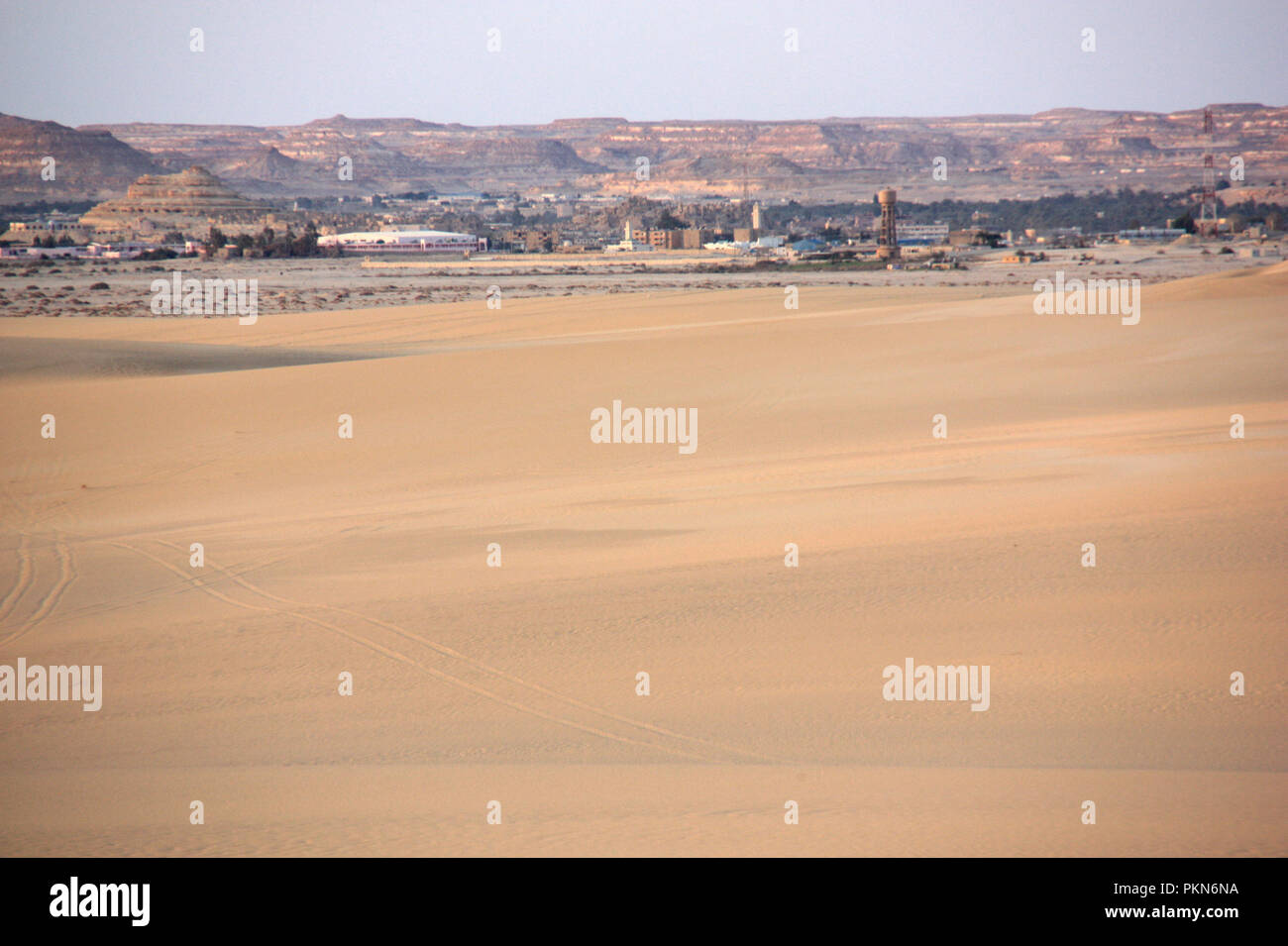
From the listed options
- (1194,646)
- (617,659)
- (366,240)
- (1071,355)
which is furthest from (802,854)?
(366,240)

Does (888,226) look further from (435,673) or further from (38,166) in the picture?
(38,166)

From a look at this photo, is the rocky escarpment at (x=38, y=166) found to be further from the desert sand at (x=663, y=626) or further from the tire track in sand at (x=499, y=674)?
the tire track in sand at (x=499, y=674)

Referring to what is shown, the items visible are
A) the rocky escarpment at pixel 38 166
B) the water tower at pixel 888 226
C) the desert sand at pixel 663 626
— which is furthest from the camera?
the rocky escarpment at pixel 38 166

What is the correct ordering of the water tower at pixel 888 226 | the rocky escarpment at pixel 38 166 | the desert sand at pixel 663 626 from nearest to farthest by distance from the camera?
the desert sand at pixel 663 626 → the water tower at pixel 888 226 → the rocky escarpment at pixel 38 166

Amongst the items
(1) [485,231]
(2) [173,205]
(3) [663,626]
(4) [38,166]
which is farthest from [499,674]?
(4) [38,166]

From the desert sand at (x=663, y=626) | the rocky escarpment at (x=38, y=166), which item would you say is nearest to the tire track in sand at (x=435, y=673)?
the desert sand at (x=663, y=626)

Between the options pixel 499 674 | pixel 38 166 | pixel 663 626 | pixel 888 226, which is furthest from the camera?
pixel 38 166
